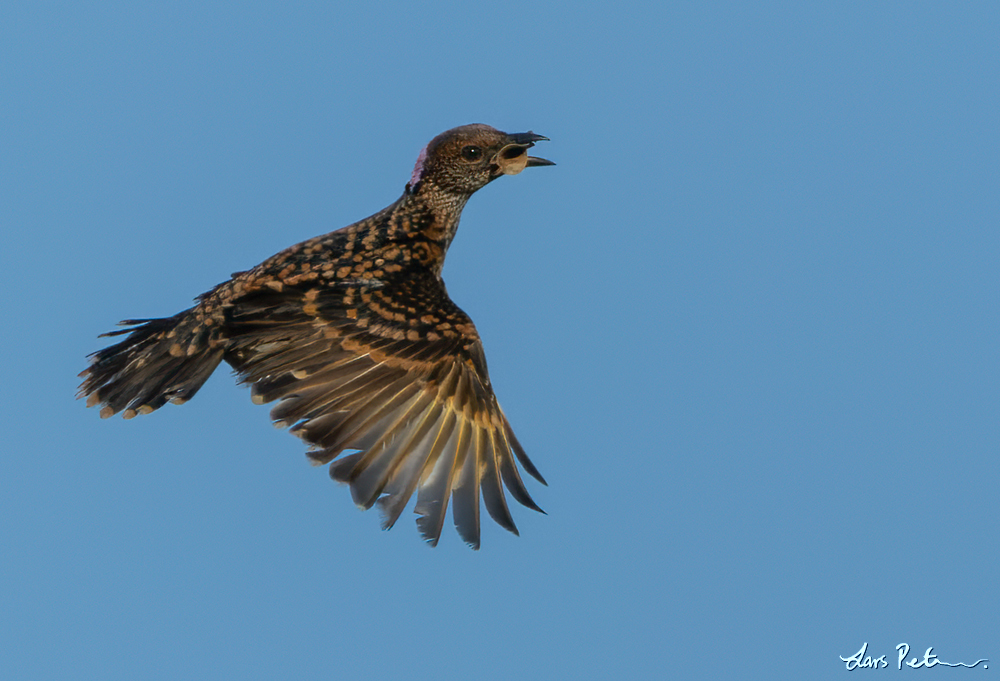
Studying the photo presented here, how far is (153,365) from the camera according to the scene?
4926 millimetres

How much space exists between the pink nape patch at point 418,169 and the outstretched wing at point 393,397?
2.54 ft

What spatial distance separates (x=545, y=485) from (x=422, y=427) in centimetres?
62

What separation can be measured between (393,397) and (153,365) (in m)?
1.30

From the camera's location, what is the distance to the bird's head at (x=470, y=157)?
5.15m

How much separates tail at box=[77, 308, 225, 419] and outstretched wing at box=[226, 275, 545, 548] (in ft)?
0.70

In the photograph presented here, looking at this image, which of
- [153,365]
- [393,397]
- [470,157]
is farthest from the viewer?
[470,157]

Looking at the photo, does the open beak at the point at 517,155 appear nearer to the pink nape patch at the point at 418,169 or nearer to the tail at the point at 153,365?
the pink nape patch at the point at 418,169

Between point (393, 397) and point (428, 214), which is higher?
point (428, 214)

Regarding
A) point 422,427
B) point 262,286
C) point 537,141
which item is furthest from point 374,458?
point 537,141

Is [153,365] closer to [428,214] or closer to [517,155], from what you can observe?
[428,214]

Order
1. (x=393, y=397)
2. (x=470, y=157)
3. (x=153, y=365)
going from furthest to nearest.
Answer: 1. (x=470, y=157)
2. (x=153, y=365)
3. (x=393, y=397)

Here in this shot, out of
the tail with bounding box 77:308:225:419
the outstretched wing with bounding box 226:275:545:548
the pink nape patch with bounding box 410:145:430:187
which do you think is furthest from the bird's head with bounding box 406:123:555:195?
the tail with bounding box 77:308:225:419

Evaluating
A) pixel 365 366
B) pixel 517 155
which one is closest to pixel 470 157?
pixel 517 155

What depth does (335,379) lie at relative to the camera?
14.9ft
